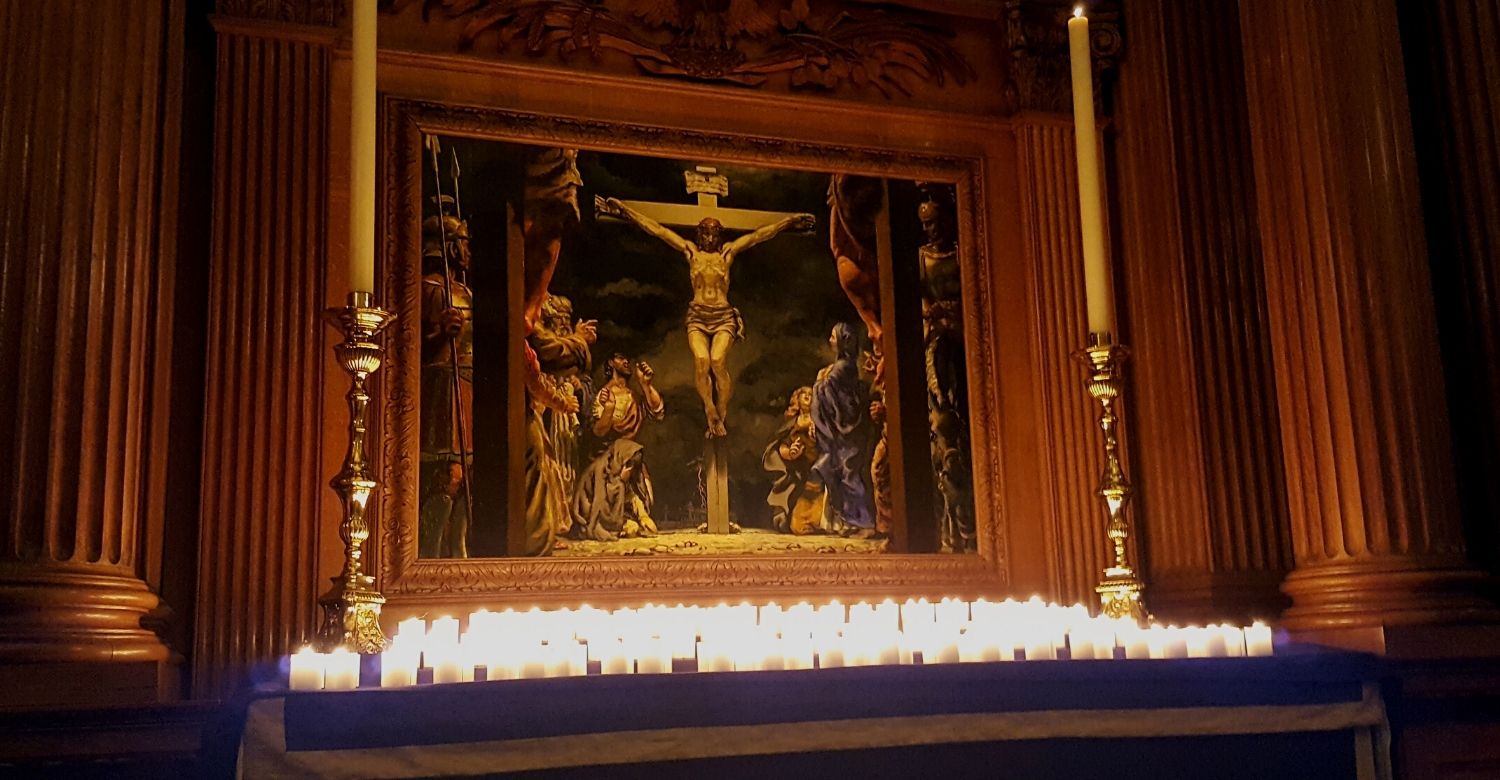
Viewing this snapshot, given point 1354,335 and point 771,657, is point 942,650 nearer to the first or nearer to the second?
point 771,657

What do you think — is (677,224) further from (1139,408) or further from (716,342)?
(1139,408)

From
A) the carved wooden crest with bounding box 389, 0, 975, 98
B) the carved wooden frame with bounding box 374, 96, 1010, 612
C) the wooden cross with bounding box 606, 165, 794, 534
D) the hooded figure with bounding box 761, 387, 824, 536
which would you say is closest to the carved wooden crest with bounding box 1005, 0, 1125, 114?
the carved wooden crest with bounding box 389, 0, 975, 98

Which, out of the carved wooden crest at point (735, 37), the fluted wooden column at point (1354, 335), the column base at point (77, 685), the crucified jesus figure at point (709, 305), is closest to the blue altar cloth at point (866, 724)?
the fluted wooden column at point (1354, 335)

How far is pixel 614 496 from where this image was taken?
17.1ft

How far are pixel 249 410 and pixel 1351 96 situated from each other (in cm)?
405

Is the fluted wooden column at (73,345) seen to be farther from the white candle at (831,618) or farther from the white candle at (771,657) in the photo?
the white candle at (831,618)

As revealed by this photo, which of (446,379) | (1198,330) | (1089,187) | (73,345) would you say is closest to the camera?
(73,345)

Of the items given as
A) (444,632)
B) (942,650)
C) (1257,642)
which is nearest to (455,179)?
(444,632)

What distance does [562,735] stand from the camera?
3057mm

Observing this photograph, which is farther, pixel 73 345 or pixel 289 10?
pixel 289 10

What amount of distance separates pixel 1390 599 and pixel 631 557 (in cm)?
270

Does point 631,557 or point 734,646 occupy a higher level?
point 631,557

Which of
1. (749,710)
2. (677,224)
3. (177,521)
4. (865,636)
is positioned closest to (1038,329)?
(677,224)

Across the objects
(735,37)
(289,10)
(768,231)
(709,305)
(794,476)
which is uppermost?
(735,37)
